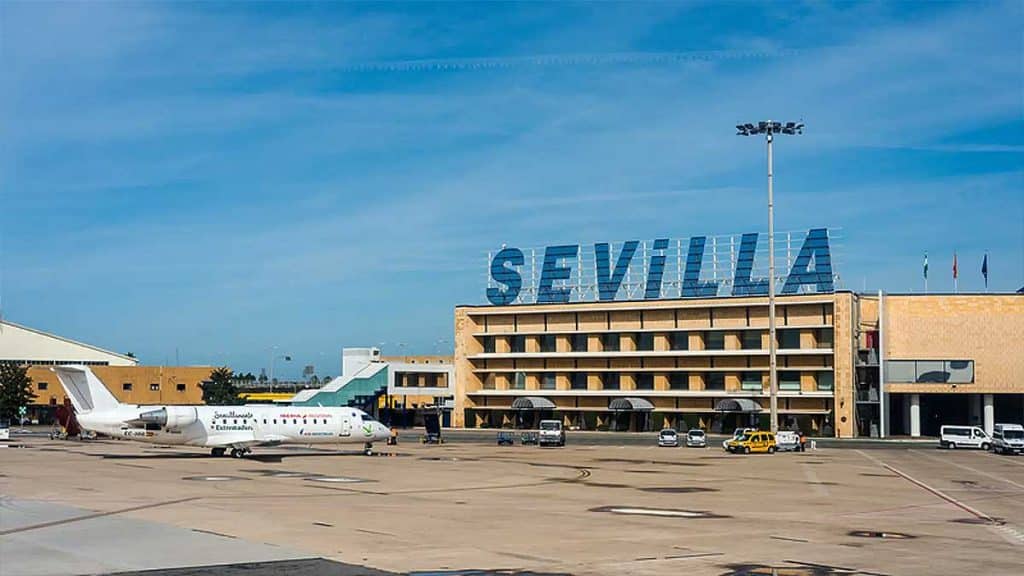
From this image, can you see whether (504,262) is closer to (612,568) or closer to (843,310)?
(843,310)

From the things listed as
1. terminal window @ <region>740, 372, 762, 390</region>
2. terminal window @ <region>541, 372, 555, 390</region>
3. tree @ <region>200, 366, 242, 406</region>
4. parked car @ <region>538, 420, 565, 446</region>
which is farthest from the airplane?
tree @ <region>200, 366, 242, 406</region>

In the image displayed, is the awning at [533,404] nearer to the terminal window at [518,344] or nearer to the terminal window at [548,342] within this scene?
the terminal window at [548,342]

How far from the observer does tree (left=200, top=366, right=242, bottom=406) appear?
154 meters

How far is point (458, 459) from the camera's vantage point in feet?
223

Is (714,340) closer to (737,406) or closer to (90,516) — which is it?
(737,406)

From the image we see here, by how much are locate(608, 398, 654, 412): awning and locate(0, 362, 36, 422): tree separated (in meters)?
74.9

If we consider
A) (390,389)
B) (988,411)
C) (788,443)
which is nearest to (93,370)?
(390,389)

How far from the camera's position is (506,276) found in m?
134

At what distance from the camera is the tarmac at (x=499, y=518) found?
2377cm

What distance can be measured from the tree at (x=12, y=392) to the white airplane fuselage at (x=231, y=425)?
80061 millimetres

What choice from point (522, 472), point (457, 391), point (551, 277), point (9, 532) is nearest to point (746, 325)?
point (551, 277)

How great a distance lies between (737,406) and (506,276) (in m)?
33.7

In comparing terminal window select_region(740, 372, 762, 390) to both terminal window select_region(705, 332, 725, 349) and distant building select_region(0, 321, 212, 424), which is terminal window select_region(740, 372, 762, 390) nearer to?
terminal window select_region(705, 332, 725, 349)

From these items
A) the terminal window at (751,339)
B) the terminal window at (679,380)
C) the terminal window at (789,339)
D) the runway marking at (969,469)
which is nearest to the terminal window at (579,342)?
the terminal window at (679,380)
